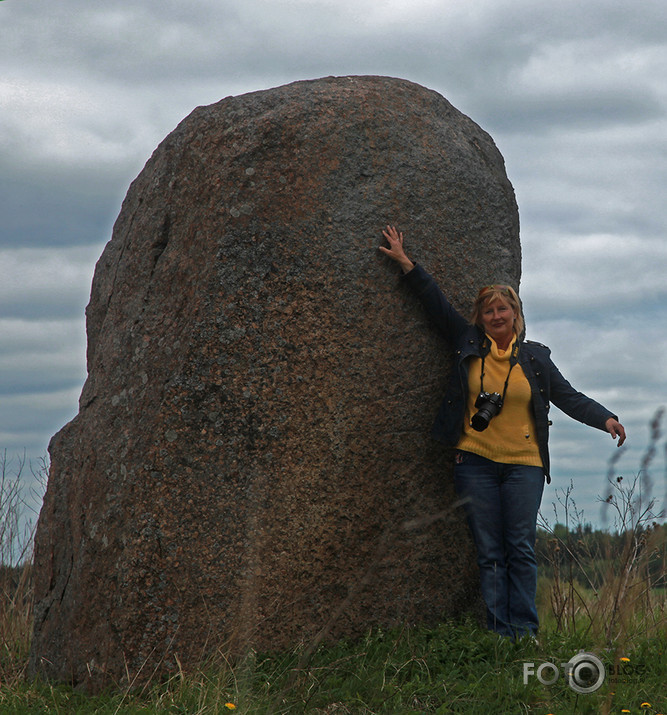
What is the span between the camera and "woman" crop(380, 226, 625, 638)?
5398 millimetres

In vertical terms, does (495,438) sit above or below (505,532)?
above

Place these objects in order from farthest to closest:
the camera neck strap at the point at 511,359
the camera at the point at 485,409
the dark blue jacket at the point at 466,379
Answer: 1. the camera neck strap at the point at 511,359
2. the dark blue jacket at the point at 466,379
3. the camera at the point at 485,409

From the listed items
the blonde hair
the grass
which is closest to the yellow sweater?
the blonde hair

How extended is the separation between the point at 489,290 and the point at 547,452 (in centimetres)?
113

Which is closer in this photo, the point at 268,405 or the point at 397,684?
the point at 397,684

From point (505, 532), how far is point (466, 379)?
1029 mm

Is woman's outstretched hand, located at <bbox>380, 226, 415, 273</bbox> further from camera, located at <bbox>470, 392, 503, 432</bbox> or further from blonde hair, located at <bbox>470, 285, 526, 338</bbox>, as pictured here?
camera, located at <bbox>470, 392, 503, 432</bbox>

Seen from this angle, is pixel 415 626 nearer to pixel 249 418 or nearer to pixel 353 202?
pixel 249 418

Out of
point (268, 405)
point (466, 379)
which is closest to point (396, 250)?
point (466, 379)

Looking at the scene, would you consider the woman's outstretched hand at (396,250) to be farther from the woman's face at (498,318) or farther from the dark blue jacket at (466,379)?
the woman's face at (498,318)

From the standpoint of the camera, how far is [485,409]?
5.32 metres

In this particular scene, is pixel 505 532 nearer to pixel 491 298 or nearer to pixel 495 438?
pixel 495 438

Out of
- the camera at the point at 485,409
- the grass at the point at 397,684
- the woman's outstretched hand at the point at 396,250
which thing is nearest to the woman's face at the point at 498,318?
the camera at the point at 485,409

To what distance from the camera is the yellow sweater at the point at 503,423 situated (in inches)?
215
